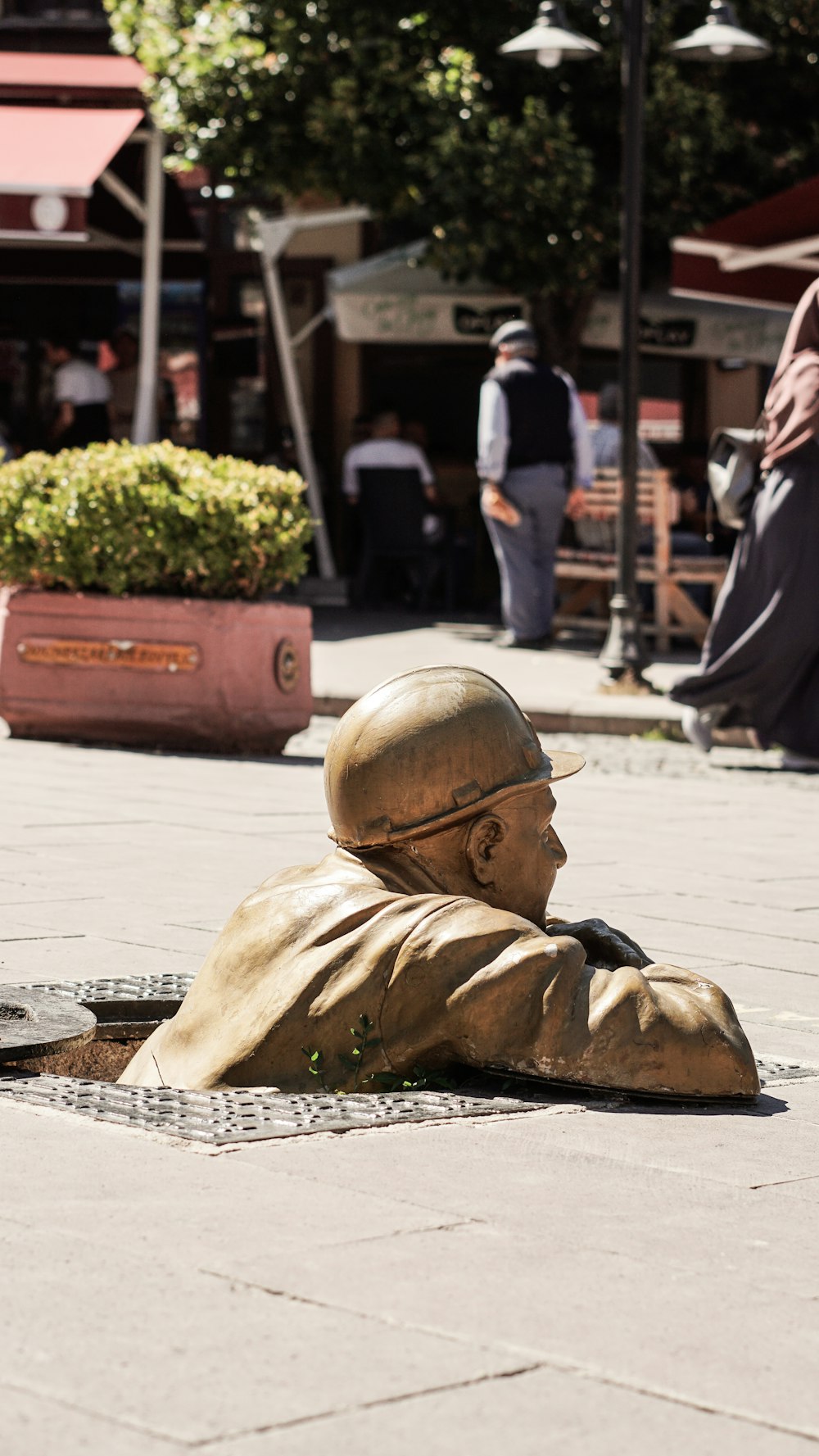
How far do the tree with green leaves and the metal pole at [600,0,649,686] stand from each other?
3408 mm

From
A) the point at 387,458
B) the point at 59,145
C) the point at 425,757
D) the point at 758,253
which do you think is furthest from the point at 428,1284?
the point at 387,458

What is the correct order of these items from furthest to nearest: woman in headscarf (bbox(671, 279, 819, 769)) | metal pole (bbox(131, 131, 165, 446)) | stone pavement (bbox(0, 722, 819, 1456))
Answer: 1. metal pole (bbox(131, 131, 165, 446))
2. woman in headscarf (bbox(671, 279, 819, 769))
3. stone pavement (bbox(0, 722, 819, 1456))

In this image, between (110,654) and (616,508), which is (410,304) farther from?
(110,654)

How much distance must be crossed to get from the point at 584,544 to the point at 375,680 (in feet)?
13.7

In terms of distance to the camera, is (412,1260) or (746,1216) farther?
(746,1216)

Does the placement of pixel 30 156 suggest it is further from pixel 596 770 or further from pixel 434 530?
pixel 596 770

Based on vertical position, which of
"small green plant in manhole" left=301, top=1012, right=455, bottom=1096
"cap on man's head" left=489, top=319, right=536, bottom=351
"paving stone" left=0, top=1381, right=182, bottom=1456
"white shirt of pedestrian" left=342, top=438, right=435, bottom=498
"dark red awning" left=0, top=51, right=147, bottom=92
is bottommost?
"small green plant in manhole" left=301, top=1012, right=455, bottom=1096

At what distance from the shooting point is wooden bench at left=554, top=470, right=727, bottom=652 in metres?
15.6

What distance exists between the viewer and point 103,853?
7.32 meters

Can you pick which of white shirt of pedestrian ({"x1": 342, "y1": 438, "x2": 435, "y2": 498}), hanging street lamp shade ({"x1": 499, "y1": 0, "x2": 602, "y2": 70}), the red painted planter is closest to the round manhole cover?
the red painted planter

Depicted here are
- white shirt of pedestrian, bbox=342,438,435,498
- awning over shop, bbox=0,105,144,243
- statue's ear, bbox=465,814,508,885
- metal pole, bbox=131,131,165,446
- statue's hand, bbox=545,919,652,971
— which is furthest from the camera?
white shirt of pedestrian, bbox=342,438,435,498

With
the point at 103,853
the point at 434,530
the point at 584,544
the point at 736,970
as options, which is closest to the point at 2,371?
the point at 434,530

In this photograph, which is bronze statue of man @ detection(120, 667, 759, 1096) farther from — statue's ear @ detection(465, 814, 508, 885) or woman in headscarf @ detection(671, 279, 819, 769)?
woman in headscarf @ detection(671, 279, 819, 769)

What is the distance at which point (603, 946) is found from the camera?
4367 millimetres
